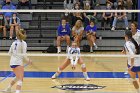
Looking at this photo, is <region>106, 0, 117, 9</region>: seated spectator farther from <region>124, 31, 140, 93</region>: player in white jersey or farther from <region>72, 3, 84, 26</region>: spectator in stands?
<region>124, 31, 140, 93</region>: player in white jersey

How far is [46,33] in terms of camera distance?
57.7ft

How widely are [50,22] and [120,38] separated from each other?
136 inches

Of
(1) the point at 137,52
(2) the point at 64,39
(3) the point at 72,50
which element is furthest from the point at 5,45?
(1) the point at 137,52

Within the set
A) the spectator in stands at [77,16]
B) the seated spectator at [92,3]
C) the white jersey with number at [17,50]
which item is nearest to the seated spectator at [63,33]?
the spectator in stands at [77,16]

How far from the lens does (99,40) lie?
1691 cm

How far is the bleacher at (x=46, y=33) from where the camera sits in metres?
16.9

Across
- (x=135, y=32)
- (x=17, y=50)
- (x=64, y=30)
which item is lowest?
(x=64, y=30)

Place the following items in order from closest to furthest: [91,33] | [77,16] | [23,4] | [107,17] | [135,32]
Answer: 1. [135,32]
2. [91,33]
3. [77,16]
4. [107,17]
5. [23,4]

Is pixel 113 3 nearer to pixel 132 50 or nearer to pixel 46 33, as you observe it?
pixel 46 33

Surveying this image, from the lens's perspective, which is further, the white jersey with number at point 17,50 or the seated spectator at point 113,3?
the seated spectator at point 113,3

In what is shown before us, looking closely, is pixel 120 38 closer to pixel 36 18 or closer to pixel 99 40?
pixel 99 40

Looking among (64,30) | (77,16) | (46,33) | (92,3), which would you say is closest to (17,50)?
(64,30)

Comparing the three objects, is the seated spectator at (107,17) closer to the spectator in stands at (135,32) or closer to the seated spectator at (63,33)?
the seated spectator at (63,33)

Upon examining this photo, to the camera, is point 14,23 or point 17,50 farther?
point 14,23
